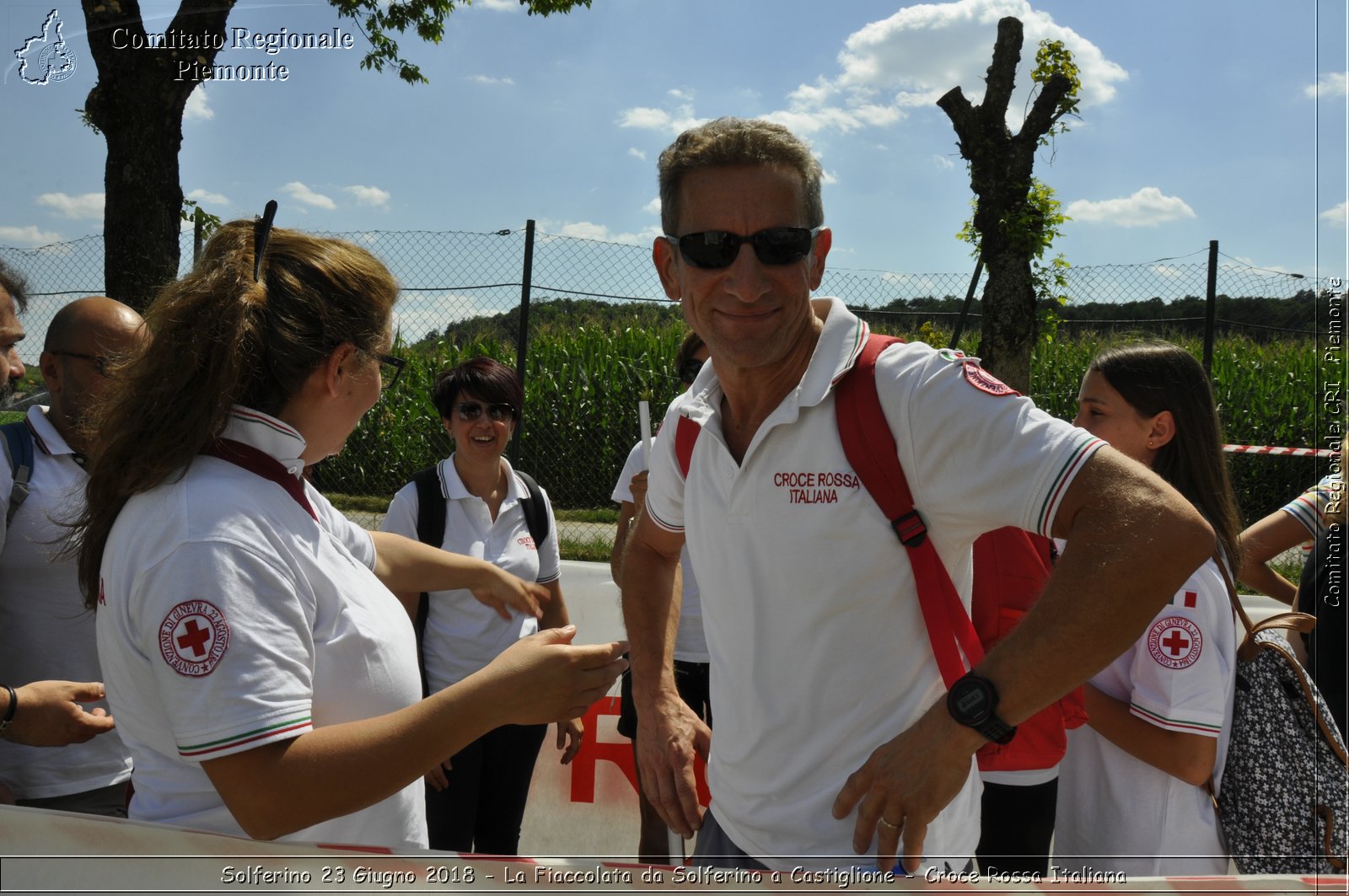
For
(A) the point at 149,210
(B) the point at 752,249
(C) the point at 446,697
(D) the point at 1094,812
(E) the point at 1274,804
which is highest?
(A) the point at 149,210

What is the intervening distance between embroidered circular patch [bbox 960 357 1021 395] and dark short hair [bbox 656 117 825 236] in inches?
20.3

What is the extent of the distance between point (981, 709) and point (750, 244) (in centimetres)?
100

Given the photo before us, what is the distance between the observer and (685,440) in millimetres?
2105

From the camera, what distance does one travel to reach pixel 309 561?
5.05 ft

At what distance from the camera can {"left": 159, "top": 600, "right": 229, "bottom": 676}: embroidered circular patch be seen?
1351 mm

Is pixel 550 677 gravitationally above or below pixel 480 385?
below

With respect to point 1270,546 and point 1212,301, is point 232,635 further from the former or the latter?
point 1212,301

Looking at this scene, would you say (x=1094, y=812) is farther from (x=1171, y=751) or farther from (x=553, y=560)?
(x=553, y=560)

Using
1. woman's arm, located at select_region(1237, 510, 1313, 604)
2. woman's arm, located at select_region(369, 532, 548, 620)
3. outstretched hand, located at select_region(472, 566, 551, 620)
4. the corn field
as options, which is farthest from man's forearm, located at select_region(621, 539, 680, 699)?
the corn field

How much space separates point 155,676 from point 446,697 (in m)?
0.44

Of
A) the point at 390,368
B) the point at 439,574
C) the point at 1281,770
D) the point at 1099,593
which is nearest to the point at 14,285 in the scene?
the point at 390,368

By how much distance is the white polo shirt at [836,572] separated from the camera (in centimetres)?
155

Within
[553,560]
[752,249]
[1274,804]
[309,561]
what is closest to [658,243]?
[752,249]

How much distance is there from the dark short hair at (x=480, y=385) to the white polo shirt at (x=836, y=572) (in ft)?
7.81
